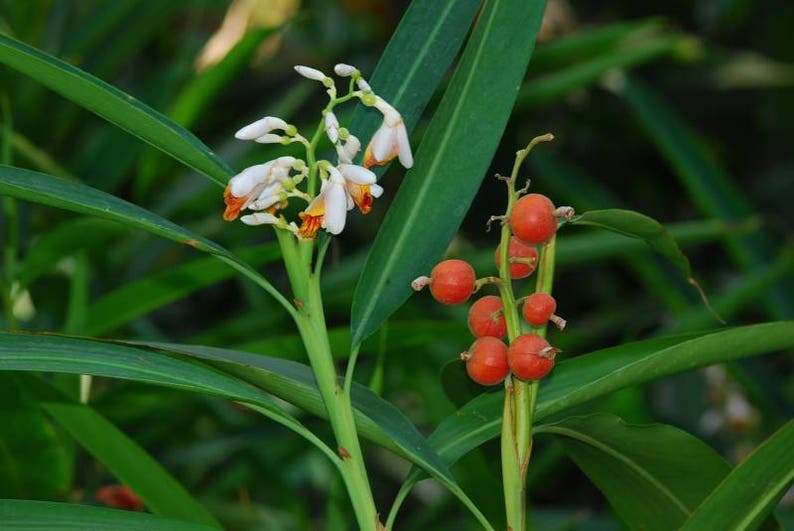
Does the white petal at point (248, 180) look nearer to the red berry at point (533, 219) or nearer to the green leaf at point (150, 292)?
the red berry at point (533, 219)

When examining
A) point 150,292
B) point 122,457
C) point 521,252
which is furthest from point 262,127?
point 150,292

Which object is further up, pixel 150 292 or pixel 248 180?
pixel 150 292

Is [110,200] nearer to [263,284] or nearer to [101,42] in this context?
Answer: [263,284]

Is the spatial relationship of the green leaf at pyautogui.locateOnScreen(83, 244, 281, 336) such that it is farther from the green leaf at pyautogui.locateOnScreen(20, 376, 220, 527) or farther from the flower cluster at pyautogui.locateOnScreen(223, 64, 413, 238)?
the flower cluster at pyautogui.locateOnScreen(223, 64, 413, 238)

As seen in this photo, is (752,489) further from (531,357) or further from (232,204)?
(232,204)

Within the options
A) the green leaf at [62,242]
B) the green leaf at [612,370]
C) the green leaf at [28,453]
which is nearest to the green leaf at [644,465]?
the green leaf at [612,370]

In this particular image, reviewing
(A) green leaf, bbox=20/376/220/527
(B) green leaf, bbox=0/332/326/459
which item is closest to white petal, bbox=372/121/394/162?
(B) green leaf, bbox=0/332/326/459
